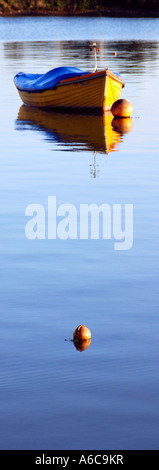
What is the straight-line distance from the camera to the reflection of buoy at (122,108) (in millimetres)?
27047

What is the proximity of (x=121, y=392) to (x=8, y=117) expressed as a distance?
20724mm

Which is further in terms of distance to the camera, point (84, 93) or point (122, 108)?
point (84, 93)

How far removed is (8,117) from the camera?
27.5 metres

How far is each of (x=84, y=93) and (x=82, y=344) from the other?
20.2 metres

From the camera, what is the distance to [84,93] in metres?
28.0

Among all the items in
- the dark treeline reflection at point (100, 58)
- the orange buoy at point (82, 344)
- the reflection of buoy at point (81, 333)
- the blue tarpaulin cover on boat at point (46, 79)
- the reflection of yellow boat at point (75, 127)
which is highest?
the dark treeline reflection at point (100, 58)

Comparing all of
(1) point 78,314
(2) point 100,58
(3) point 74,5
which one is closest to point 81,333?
(1) point 78,314

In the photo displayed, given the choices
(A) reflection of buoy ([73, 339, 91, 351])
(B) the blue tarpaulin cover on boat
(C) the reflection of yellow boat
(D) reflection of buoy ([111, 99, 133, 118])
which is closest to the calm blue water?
(A) reflection of buoy ([73, 339, 91, 351])

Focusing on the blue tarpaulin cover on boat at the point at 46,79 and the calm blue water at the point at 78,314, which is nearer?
the calm blue water at the point at 78,314

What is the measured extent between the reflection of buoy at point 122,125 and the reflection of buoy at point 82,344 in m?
16.1

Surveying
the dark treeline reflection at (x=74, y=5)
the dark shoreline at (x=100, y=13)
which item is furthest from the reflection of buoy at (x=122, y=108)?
the dark shoreline at (x=100, y=13)

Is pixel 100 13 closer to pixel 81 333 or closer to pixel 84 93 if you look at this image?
pixel 84 93
